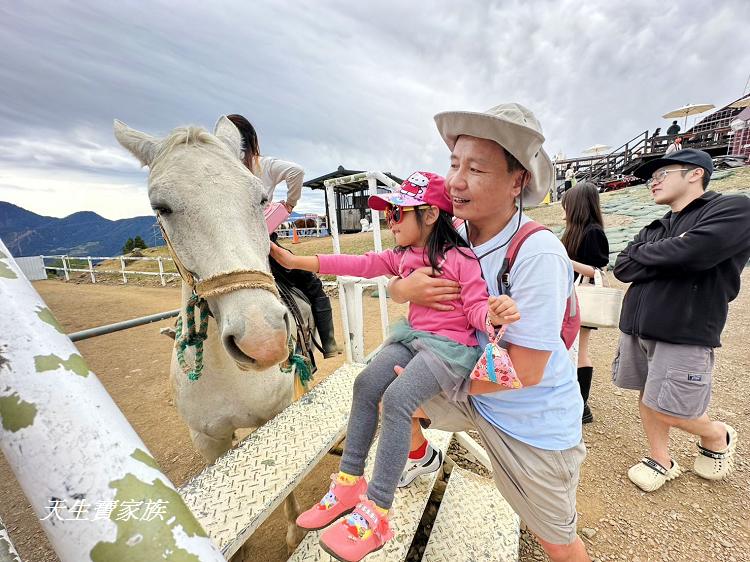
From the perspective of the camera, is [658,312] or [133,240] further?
[133,240]

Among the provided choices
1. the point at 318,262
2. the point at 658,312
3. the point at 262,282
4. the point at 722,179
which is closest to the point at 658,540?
the point at 658,312

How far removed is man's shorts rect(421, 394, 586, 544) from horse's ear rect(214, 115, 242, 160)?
2135 millimetres

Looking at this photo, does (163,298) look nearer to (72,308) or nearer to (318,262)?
(72,308)

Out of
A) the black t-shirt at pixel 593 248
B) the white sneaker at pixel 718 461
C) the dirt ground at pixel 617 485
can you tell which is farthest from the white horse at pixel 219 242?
the white sneaker at pixel 718 461

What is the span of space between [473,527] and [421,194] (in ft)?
7.00

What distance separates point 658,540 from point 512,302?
2.78 metres

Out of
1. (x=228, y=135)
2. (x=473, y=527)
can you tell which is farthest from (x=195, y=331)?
(x=473, y=527)

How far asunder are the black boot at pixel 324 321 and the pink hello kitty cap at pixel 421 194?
1891mm

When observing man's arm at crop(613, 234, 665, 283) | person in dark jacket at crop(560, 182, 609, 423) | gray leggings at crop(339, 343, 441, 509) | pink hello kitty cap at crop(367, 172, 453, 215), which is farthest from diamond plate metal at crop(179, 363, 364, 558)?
person in dark jacket at crop(560, 182, 609, 423)

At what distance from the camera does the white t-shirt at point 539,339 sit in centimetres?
118

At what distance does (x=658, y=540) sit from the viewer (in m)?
2.39

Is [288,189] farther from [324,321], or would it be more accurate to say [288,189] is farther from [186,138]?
[324,321]

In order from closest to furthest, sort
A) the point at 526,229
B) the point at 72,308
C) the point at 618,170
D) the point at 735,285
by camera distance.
Answer: the point at 526,229 < the point at 735,285 < the point at 72,308 < the point at 618,170

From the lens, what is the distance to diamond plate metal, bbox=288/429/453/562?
175cm
